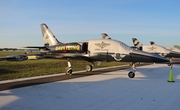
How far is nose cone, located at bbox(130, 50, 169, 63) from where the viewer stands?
1386cm

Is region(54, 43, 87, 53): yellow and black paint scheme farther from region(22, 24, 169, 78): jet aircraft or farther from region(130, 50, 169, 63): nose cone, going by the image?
region(130, 50, 169, 63): nose cone

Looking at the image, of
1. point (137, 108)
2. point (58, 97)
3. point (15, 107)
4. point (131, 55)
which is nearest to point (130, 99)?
point (137, 108)

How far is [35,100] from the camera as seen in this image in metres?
7.87

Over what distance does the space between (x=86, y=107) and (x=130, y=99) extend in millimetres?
2200

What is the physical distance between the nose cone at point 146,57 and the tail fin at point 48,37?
8.38m

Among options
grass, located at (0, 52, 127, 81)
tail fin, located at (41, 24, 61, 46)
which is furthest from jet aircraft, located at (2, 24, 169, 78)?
grass, located at (0, 52, 127, 81)

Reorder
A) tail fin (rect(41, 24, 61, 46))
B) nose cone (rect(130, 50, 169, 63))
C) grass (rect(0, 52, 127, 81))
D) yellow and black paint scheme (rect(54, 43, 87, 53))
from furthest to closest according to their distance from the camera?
tail fin (rect(41, 24, 61, 46)) < yellow and black paint scheme (rect(54, 43, 87, 53)) < grass (rect(0, 52, 127, 81)) < nose cone (rect(130, 50, 169, 63))

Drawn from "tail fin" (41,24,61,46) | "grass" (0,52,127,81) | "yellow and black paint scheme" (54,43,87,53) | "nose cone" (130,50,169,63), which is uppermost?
"tail fin" (41,24,61,46)

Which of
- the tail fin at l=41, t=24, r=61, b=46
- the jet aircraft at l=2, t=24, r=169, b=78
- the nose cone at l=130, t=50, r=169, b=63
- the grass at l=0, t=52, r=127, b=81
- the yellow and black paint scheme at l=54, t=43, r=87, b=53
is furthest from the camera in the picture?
the tail fin at l=41, t=24, r=61, b=46

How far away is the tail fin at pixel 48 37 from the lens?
19.8m

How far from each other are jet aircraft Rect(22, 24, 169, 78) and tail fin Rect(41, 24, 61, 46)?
525 mm

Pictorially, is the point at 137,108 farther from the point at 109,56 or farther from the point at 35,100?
the point at 109,56

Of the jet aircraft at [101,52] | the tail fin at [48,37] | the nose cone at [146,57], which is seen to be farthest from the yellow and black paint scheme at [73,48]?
the nose cone at [146,57]

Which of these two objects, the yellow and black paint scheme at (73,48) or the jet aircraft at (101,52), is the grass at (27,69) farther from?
the yellow and black paint scheme at (73,48)
